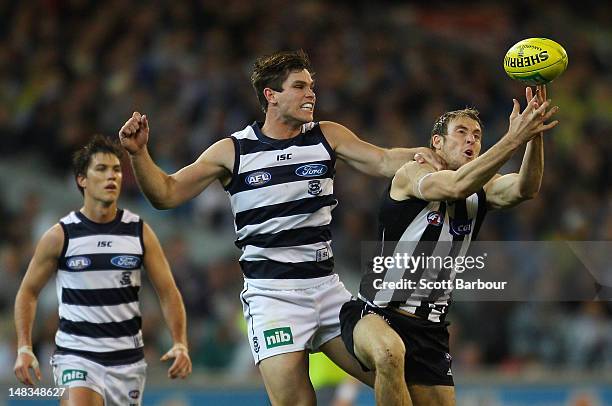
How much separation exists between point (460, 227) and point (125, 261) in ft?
8.05

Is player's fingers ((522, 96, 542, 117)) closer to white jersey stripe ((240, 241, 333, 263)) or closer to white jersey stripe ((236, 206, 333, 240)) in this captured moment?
white jersey stripe ((236, 206, 333, 240))

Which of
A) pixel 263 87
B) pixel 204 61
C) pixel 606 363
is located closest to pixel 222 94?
pixel 204 61

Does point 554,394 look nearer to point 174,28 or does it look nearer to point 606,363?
point 606,363

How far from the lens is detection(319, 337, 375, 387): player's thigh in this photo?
7074mm

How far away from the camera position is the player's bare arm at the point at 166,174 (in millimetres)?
6824

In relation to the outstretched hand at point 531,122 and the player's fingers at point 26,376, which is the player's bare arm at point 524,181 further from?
the player's fingers at point 26,376

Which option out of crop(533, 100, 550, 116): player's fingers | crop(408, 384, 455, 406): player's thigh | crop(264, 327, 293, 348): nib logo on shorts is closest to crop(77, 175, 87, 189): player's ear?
crop(264, 327, 293, 348): nib logo on shorts

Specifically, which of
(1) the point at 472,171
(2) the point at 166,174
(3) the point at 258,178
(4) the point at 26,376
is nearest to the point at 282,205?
(3) the point at 258,178

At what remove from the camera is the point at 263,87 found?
24.3 ft

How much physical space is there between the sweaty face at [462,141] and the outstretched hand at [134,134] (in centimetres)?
187

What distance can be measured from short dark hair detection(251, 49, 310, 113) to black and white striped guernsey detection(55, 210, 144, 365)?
5.05ft

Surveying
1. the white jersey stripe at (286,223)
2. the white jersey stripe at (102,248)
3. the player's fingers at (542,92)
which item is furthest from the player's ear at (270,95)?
the player's fingers at (542,92)

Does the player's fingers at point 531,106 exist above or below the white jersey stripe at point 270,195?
above

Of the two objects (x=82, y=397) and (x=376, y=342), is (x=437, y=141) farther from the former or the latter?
(x=82, y=397)
